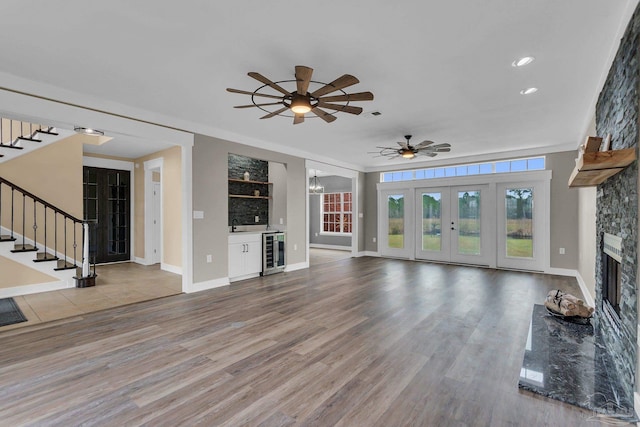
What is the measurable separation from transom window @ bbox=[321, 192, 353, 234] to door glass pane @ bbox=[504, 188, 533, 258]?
468 centimetres

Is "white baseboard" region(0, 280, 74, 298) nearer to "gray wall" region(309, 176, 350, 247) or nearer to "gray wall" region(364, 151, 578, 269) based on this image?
"gray wall" region(309, 176, 350, 247)

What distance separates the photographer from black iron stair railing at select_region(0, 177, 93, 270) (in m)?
5.04

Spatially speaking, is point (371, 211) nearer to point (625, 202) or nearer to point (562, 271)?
point (562, 271)

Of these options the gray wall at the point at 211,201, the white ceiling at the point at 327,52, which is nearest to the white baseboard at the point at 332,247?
the gray wall at the point at 211,201

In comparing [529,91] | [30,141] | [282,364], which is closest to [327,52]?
[529,91]

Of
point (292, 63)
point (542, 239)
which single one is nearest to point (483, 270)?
point (542, 239)

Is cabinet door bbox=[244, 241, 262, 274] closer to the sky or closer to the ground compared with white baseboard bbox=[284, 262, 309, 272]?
closer to the sky

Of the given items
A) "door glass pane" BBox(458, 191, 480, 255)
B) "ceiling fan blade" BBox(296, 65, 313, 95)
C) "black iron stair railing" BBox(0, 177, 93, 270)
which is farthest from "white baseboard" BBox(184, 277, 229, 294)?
"door glass pane" BBox(458, 191, 480, 255)

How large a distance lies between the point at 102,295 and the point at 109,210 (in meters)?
3.55

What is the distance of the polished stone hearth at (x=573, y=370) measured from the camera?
6.59 ft

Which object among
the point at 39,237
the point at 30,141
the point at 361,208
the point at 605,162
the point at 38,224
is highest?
the point at 30,141

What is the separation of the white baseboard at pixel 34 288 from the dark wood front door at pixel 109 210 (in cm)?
212

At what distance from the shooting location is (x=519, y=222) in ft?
22.0

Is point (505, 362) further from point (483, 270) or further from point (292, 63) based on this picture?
point (483, 270)
